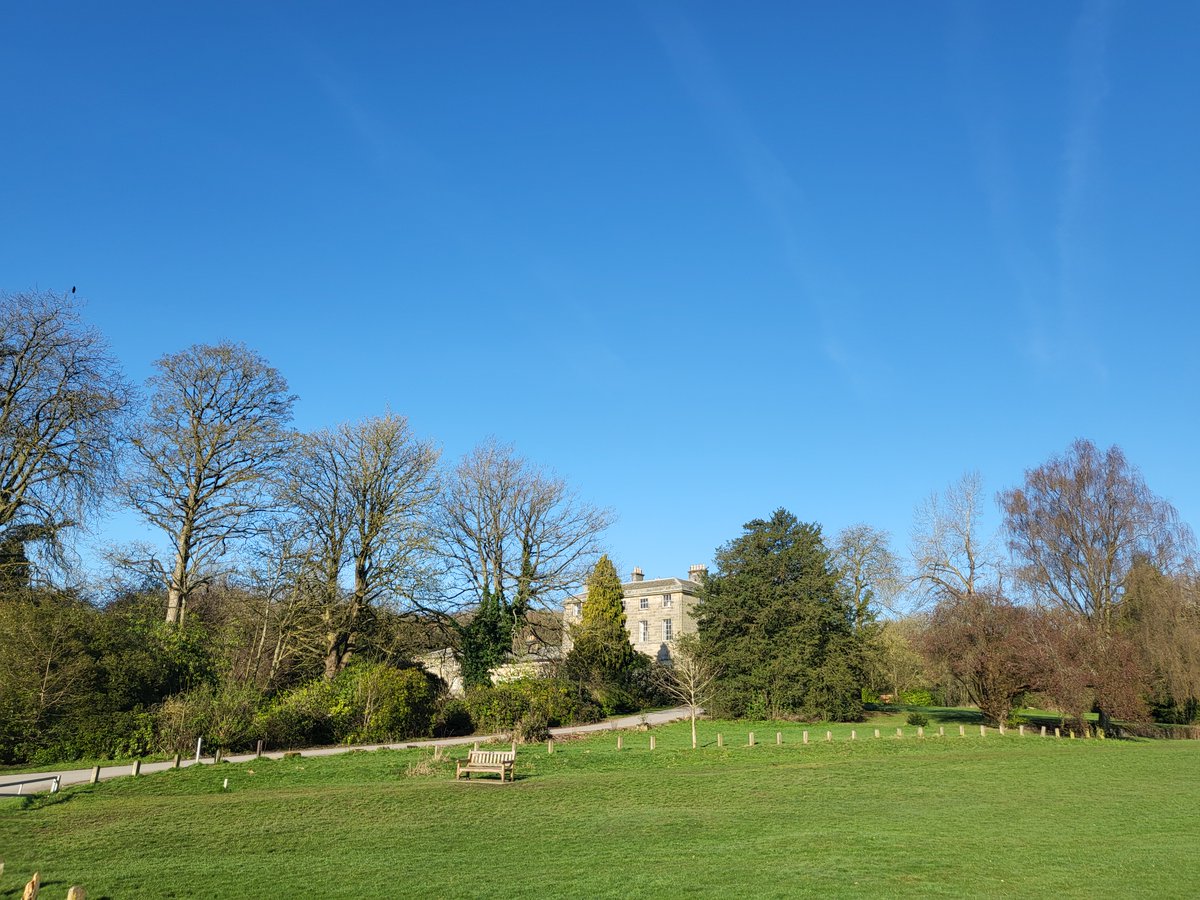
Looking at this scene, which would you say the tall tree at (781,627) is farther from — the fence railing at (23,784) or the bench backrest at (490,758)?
the fence railing at (23,784)

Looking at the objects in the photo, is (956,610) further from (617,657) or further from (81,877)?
(81,877)

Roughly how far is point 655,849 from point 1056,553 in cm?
3364

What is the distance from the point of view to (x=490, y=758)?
20.3 m

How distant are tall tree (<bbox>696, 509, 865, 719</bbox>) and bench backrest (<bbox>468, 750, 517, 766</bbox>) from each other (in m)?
22.8

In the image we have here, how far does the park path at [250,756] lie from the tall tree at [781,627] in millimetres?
4403

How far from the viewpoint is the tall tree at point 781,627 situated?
4000 cm

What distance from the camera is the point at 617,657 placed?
4481 centimetres

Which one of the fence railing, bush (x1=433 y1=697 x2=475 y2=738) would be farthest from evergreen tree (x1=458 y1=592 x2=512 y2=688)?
the fence railing

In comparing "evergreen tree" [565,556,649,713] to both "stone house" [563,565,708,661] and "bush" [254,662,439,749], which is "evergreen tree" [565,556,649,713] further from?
"stone house" [563,565,708,661]

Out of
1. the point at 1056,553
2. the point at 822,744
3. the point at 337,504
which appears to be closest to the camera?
the point at 822,744

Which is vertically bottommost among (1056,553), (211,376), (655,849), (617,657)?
(655,849)

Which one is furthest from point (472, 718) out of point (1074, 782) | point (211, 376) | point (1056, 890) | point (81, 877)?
point (1056, 890)

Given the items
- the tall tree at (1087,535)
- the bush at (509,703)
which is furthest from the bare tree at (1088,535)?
the bush at (509,703)

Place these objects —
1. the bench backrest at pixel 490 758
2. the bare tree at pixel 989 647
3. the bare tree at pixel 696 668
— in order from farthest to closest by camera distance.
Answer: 1. the bare tree at pixel 696 668
2. the bare tree at pixel 989 647
3. the bench backrest at pixel 490 758
